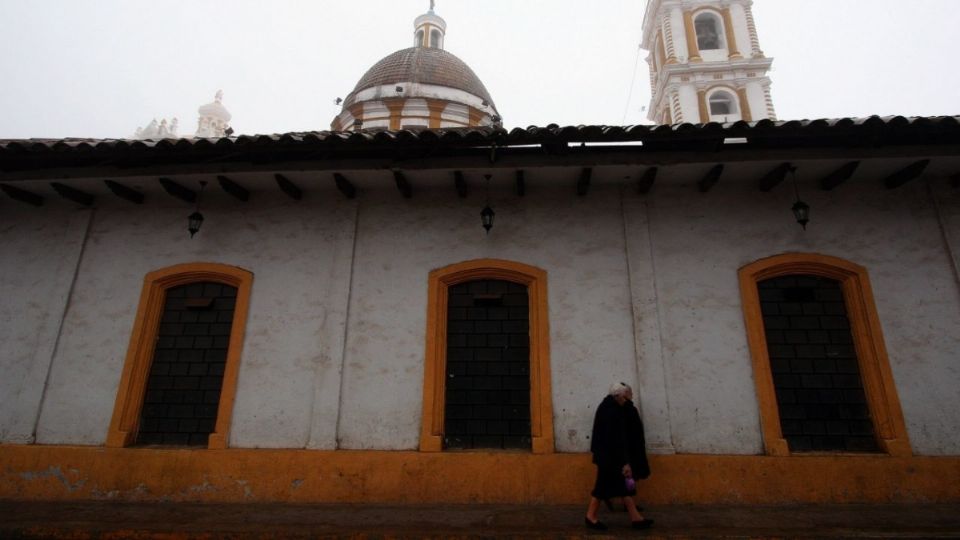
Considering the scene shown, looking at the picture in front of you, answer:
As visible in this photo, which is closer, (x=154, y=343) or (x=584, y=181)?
(x=584, y=181)

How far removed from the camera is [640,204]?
681cm

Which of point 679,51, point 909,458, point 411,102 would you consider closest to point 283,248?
point 909,458

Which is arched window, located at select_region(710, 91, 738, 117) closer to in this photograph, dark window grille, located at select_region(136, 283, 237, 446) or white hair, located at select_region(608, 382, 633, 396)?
white hair, located at select_region(608, 382, 633, 396)

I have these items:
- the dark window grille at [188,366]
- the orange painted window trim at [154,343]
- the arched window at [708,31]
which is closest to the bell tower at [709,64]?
the arched window at [708,31]

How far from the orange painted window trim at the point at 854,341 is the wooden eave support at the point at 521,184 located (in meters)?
2.93

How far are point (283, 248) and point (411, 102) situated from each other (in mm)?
11742

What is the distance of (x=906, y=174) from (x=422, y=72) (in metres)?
15.5

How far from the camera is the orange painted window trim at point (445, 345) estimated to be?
6.04 metres

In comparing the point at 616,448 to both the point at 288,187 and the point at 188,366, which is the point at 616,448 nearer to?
the point at 288,187

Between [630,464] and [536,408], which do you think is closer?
[630,464]

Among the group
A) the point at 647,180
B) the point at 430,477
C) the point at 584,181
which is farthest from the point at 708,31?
the point at 430,477

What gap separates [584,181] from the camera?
654cm

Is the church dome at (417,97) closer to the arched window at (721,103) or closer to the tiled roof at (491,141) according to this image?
the tiled roof at (491,141)

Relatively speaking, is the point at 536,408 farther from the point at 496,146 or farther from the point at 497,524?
the point at 496,146
